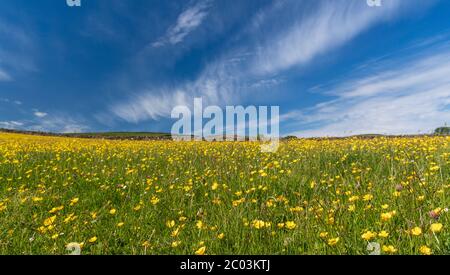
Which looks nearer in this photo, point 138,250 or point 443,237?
point 443,237

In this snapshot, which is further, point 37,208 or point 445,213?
point 37,208

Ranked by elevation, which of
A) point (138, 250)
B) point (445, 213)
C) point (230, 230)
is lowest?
point (138, 250)

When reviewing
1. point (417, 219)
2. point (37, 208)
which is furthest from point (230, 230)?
point (37, 208)

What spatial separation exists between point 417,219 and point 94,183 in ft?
17.7

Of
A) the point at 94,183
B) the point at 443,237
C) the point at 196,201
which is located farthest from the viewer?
the point at 94,183

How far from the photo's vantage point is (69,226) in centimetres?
384

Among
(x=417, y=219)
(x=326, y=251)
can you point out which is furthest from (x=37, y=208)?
(x=417, y=219)

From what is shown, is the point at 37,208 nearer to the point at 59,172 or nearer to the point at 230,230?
the point at 59,172

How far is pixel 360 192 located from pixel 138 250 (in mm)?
2640
